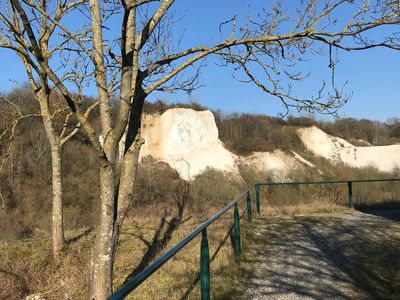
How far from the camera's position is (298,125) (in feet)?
140

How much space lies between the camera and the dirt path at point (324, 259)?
212 inches

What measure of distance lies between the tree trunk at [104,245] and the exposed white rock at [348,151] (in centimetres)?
3615

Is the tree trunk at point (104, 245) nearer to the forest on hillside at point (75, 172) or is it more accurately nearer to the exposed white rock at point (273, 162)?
the forest on hillside at point (75, 172)

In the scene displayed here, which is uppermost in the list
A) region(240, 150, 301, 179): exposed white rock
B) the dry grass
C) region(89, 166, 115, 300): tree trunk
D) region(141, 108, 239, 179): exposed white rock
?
region(141, 108, 239, 179): exposed white rock

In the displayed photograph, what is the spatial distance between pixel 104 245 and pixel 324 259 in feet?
11.3

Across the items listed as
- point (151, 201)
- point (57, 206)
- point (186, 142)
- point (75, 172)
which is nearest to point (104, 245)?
point (57, 206)

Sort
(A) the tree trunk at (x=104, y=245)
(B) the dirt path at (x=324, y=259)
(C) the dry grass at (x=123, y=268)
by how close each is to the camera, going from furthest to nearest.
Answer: (C) the dry grass at (x=123, y=268) < (A) the tree trunk at (x=104, y=245) < (B) the dirt path at (x=324, y=259)

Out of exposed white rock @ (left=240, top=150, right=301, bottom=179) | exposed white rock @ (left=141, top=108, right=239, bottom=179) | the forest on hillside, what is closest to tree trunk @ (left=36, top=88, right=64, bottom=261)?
the forest on hillside

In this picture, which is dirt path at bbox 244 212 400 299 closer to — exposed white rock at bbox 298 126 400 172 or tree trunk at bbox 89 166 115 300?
tree trunk at bbox 89 166 115 300

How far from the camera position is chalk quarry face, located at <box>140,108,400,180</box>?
3538 cm

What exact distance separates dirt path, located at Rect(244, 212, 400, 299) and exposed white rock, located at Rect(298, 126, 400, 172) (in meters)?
30.3

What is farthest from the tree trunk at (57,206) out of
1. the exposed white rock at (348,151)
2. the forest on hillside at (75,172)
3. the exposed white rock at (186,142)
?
the exposed white rock at (348,151)

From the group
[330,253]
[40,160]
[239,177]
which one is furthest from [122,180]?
[239,177]

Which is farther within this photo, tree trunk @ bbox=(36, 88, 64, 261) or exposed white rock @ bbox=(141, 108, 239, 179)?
exposed white rock @ bbox=(141, 108, 239, 179)
